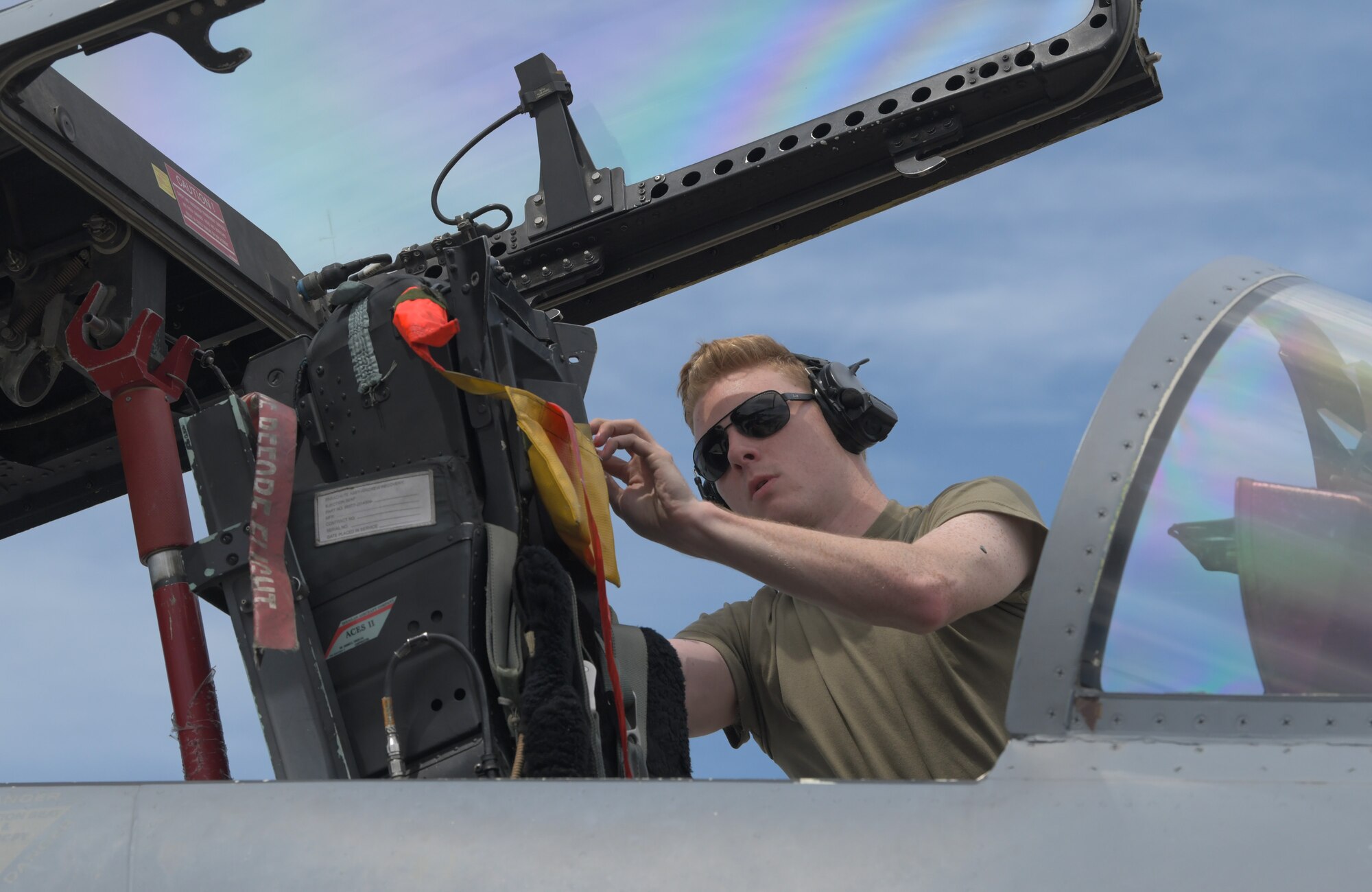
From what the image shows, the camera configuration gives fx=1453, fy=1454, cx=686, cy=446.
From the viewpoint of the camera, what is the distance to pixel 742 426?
2926mm

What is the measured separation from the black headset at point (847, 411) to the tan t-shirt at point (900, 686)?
247 millimetres

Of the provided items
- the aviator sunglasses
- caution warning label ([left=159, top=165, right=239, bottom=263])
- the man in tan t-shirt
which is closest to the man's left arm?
the man in tan t-shirt

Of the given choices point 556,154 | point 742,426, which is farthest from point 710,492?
point 556,154

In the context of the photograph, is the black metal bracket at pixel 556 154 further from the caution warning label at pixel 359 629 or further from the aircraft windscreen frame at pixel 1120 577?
the aircraft windscreen frame at pixel 1120 577

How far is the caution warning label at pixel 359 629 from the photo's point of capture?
207cm

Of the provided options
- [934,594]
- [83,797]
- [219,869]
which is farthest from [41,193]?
[934,594]

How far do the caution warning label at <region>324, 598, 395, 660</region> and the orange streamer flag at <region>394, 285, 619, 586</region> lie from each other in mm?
284

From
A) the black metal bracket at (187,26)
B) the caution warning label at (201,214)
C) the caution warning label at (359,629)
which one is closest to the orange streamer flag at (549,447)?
the caution warning label at (359,629)

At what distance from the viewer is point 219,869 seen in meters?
1.51

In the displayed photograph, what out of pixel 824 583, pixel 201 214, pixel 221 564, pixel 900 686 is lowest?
pixel 900 686

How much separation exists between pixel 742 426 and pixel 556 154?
654 mm

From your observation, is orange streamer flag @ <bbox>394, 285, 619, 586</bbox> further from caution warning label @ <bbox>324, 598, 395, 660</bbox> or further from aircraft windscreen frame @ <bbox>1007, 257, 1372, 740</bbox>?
Result: aircraft windscreen frame @ <bbox>1007, 257, 1372, 740</bbox>

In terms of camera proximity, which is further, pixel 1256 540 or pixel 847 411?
pixel 847 411

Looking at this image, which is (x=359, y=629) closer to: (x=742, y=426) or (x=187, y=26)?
(x=187, y=26)
